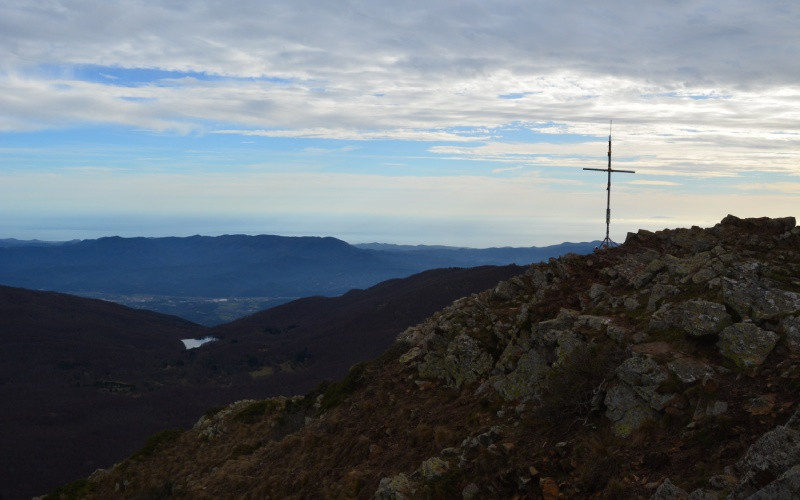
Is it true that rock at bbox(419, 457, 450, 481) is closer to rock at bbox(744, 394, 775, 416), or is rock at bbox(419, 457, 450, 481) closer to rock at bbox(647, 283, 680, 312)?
rock at bbox(744, 394, 775, 416)

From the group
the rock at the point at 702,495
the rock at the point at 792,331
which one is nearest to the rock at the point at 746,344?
the rock at the point at 792,331

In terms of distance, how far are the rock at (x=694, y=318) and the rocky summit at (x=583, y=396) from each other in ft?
0.15

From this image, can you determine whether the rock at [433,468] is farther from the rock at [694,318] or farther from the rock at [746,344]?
the rock at [746,344]

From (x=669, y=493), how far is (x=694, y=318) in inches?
256

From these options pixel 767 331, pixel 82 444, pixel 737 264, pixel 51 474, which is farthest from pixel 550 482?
pixel 82 444

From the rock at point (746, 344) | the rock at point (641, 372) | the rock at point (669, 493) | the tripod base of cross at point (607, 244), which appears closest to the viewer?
the rock at point (669, 493)

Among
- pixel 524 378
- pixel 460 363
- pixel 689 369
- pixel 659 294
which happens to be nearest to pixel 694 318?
pixel 689 369

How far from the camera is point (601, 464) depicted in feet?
41.1

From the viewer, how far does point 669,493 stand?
10617 millimetres

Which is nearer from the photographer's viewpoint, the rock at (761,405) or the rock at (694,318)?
the rock at (761,405)

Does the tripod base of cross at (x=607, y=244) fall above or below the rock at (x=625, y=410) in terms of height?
above

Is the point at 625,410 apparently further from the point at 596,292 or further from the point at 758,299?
the point at 596,292

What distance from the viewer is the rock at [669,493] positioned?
34.4 feet

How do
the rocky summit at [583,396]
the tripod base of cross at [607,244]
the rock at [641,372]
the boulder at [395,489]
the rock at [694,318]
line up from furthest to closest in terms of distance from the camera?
the tripod base of cross at [607,244] → the boulder at [395,489] → the rock at [694,318] → the rock at [641,372] → the rocky summit at [583,396]
